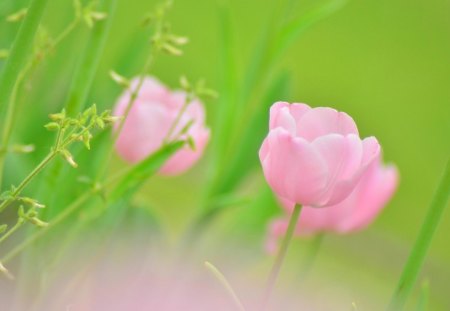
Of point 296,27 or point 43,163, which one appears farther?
point 296,27

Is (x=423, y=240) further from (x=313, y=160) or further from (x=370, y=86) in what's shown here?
(x=370, y=86)

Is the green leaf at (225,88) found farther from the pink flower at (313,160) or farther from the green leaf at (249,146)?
the pink flower at (313,160)

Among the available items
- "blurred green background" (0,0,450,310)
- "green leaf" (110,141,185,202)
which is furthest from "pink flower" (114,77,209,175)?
"blurred green background" (0,0,450,310)

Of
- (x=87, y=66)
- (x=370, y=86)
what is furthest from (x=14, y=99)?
(x=370, y=86)

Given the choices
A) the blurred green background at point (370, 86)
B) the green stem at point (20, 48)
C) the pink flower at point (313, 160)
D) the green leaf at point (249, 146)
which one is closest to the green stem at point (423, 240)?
the pink flower at point (313, 160)

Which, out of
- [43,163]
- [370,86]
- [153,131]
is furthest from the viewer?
[370,86]

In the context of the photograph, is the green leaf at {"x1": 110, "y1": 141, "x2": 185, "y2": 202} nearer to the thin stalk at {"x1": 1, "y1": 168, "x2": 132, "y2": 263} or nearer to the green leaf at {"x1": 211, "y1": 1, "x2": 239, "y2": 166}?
the thin stalk at {"x1": 1, "y1": 168, "x2": 132, "y2": 263}

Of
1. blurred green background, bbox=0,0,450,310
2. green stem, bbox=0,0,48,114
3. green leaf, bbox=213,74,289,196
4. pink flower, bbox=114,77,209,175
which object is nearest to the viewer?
green stem, bbox=0,0,48,114

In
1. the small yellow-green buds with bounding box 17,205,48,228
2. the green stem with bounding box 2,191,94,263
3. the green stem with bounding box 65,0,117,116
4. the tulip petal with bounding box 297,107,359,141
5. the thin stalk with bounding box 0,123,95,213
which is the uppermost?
the tulip petal with bounding box 297,107,359,141
